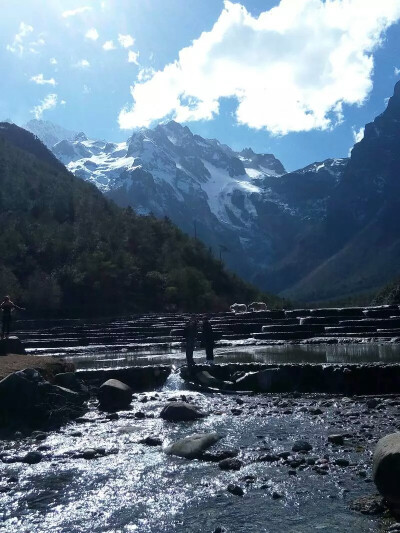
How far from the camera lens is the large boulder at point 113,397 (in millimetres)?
19984

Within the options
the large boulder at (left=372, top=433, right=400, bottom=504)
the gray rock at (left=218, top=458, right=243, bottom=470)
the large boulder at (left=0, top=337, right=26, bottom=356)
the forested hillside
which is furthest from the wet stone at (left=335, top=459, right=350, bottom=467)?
the forested hillside

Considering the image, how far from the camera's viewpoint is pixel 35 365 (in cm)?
2216

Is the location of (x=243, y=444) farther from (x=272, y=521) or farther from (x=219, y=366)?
(x=219, y=366)

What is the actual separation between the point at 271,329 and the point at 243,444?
27390mm

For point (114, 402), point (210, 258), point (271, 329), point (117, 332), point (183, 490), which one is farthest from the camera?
point (210, 258)

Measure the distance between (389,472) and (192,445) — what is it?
5452 mm

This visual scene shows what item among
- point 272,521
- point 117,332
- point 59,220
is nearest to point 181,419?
point 272,521

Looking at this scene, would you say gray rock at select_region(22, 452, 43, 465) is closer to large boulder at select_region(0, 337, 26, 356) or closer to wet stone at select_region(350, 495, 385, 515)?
wet stone at select_region(350, 495, 385, 515)

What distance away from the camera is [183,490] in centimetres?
1121

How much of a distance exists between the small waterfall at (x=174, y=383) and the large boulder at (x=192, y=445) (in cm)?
961

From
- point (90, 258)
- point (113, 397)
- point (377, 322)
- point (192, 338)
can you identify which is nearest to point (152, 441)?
point (113, 397)

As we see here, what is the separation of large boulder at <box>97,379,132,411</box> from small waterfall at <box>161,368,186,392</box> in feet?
12.9

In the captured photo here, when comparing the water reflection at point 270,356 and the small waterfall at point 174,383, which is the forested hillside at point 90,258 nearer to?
the water reflection at point 270,356

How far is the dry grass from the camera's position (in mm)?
20953
